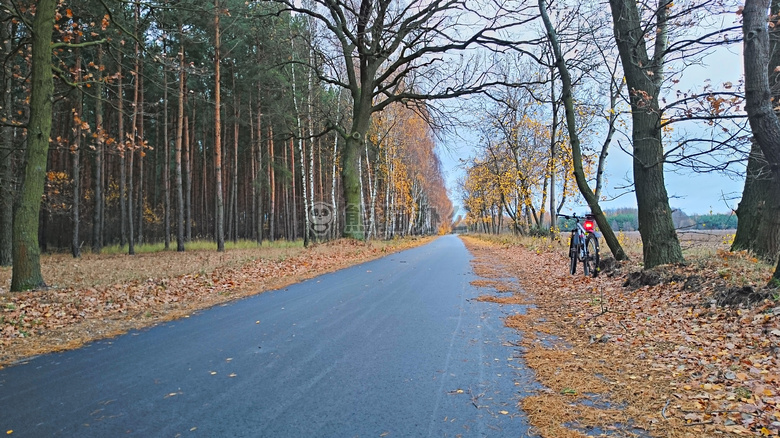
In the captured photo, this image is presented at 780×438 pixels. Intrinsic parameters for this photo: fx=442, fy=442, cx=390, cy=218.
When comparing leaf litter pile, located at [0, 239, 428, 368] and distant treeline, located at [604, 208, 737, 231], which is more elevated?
distant treeline, located at [604, 208, 737, 231]

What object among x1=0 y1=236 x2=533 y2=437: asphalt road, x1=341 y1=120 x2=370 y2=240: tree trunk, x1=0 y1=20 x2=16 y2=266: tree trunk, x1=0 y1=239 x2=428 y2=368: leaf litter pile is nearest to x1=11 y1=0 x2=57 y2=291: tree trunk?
x1=0 y1=239 x2=428 y2=368: leaf litter pile

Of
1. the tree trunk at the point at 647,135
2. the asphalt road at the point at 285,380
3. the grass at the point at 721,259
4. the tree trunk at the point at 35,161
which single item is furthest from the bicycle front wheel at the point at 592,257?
the tree trunk at the point at 35,161

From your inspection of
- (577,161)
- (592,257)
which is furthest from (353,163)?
(592,257)

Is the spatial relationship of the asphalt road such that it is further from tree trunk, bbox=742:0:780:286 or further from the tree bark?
the tree bark

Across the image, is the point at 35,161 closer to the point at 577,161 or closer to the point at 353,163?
the point at 577,161

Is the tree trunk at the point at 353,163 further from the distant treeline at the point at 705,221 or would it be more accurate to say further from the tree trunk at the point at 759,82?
the tree trunk at the point at 759,82

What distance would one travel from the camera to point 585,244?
1053 centimetres

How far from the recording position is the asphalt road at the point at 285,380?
10.1 feet

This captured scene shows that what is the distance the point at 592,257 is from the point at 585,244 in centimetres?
38

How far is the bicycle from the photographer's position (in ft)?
33.8

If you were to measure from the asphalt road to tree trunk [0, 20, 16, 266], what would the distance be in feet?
35.1

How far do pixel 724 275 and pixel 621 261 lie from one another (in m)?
3.97

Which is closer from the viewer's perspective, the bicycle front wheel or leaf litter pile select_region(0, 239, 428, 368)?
leaf litter pile select_region(0, 239, 428, 368)

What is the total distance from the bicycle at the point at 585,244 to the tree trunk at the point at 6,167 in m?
14.9
